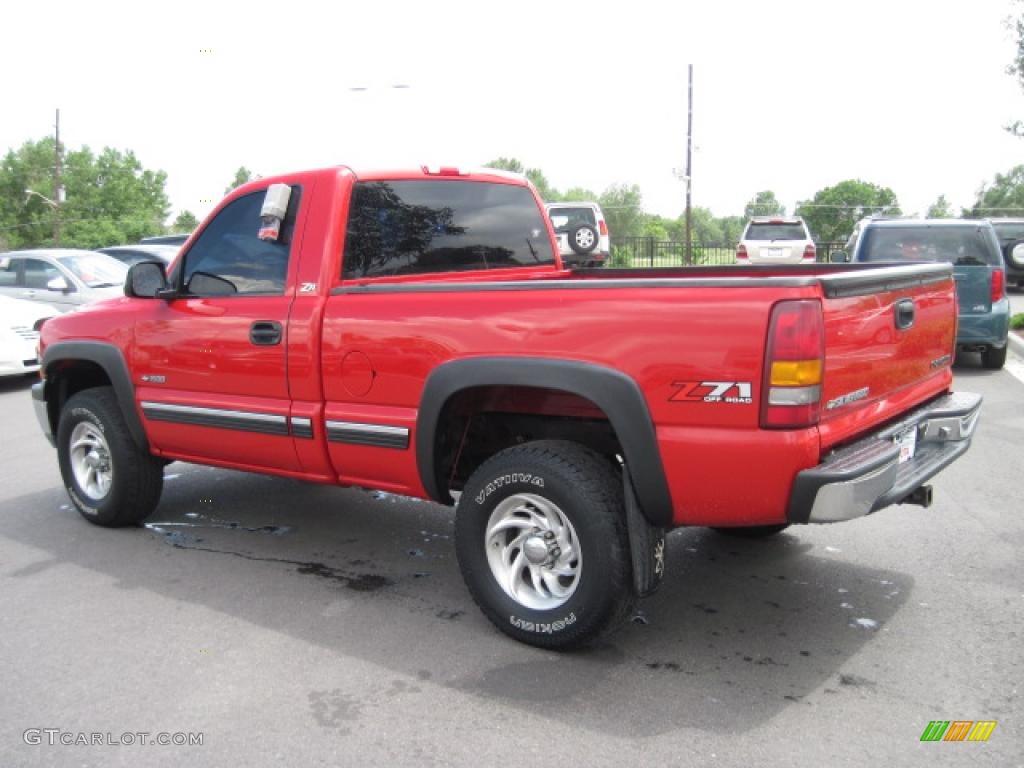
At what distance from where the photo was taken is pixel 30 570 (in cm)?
470

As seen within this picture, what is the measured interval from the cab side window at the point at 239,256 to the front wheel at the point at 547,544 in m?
1.51

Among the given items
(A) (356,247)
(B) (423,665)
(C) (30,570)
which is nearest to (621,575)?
(B) (423,665)

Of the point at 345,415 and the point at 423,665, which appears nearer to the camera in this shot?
the point at 423,665

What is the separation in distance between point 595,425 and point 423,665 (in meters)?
1.20

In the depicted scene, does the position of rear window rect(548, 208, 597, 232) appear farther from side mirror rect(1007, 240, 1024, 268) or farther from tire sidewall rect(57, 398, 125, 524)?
tire sidewall rect(57, 398, 125, 524)

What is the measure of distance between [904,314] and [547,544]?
1.71 metres

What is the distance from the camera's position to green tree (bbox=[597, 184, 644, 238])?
168 feet

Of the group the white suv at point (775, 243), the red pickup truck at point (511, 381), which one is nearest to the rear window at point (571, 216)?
the white suv at point (775, 243)

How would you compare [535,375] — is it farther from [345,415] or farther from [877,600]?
[877,600]

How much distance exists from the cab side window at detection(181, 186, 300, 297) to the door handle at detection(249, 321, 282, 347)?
0.53 ft

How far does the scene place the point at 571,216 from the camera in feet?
68.6

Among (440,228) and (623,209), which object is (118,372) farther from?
(623,209)

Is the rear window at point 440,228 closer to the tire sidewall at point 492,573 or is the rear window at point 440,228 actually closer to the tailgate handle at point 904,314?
the tire sidewall at point 492,573

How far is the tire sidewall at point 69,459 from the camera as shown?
5.20 metres
